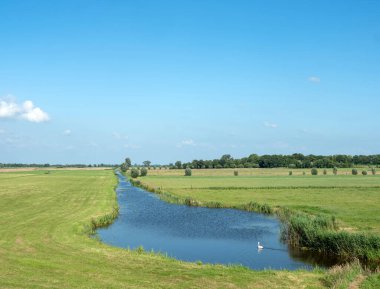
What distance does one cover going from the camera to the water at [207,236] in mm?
26891

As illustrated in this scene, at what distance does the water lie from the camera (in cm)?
2689

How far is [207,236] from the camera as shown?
34.9 m

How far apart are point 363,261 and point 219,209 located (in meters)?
29.3

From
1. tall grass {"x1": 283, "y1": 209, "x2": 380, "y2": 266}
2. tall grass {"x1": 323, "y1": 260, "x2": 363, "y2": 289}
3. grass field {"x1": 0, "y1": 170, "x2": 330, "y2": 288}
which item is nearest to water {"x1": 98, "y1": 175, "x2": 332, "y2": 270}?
tall grass {"x1": 283, "y1": 209, "x2": 380, "y2": 266}

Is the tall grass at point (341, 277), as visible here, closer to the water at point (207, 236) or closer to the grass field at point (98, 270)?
the grass field at point (98, 270)

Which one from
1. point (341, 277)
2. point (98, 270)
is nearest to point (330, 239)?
point (341, 277)

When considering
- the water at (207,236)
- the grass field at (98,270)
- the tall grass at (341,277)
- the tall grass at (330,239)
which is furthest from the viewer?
the water at (207,236)

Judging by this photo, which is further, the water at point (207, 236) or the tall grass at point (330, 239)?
the water at point (207, 236)

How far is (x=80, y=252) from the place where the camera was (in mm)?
23859

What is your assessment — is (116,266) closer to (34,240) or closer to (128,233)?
(34,240)

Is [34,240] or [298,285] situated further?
[34,240]

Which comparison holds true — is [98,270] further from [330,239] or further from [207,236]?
[207,236]

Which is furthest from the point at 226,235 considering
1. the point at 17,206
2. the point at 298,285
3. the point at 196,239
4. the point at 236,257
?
the point at 17,206

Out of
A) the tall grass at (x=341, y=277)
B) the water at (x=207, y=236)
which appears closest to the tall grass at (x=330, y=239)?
the water at (x=207, y=236)
